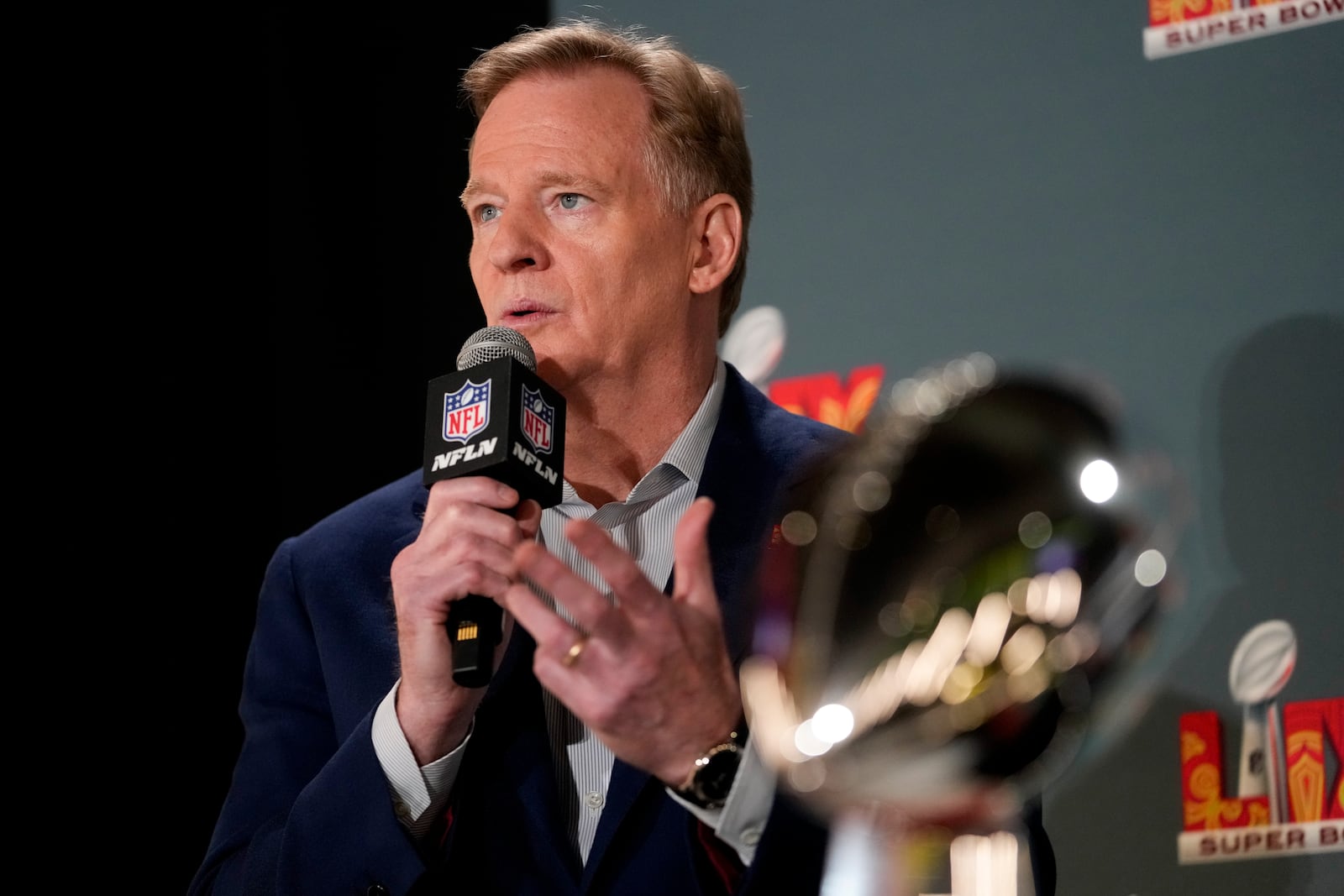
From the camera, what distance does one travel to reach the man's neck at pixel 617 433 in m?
2.10

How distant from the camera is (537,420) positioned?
4.88ft

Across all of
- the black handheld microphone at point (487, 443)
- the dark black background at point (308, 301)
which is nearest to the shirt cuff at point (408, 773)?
the black handheld microphone at point (487, 443)

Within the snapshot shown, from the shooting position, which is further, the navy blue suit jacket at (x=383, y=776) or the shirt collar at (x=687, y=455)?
the shirt collar at (x=687, y=455)

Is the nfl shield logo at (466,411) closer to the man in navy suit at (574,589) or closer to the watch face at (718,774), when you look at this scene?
the man in navy suit at (574,589)

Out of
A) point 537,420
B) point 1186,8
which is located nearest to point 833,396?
point 1186,8

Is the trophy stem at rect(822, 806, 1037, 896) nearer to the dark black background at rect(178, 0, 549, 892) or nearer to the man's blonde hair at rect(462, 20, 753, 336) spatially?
the man's blonde hair at rect(462, 20, 753, 336)

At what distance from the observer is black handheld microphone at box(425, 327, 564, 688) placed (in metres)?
1.42

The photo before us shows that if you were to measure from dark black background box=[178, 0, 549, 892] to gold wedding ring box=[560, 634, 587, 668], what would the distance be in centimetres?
177

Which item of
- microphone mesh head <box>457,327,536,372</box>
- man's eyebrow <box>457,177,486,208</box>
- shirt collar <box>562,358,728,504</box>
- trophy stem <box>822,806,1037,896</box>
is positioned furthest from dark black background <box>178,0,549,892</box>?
trophy stem <box>822,806,1037,896</box>

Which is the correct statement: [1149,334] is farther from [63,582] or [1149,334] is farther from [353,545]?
[63,582]

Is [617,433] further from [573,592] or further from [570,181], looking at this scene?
[573,592]

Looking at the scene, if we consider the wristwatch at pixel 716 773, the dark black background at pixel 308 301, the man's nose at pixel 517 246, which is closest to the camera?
the wristwatch at pixel 716 773

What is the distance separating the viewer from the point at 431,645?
1.54 metres

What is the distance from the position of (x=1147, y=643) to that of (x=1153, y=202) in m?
0.69
